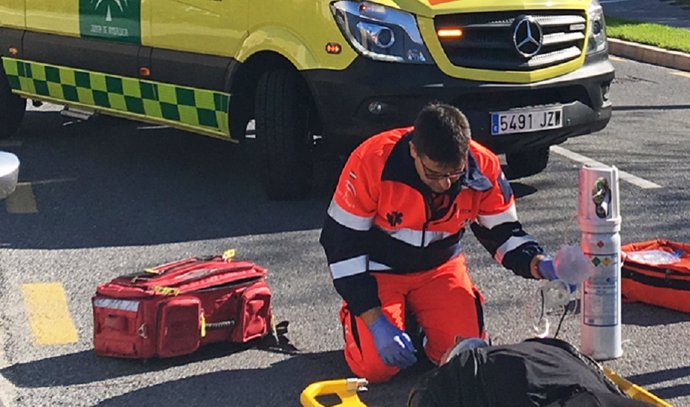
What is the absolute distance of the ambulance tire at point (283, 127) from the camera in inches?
258

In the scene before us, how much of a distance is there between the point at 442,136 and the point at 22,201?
3.68 meters

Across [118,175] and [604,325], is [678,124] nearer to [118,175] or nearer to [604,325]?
[118,175]

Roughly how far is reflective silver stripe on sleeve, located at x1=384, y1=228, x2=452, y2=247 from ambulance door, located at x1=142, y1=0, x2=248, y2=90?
255 centimetres

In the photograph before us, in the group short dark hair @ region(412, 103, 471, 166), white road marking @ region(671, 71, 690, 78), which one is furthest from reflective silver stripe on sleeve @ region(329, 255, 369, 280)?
white road marking @ region(671, 71, 690, 78)

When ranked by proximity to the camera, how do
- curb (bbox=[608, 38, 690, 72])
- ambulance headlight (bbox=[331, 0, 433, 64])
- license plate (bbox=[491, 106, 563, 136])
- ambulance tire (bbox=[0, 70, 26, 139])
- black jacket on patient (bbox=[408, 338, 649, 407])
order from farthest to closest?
curb (bbox=[608, 38, 690, 72])
ambulance tire (bbox=[0, 70, 26, 139])
license plate (bbox=[491, 106, 563, 136])
ambulance headlight (bbox=[331, 0, 433, 64])
black jacket on patient (bbox=[408, 338, 649, 407])

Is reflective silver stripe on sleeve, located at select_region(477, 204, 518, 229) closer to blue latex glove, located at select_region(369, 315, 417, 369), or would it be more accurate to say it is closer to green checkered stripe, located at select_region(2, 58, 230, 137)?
blue latex glove, located at select_region(369, 315, 417, 369)

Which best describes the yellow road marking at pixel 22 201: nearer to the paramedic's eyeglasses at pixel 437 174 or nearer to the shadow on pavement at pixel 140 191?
the shadow on pavement at pixel 140 191

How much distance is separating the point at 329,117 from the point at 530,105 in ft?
3.54

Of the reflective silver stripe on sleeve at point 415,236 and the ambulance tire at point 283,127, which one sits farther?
the ambulance tire at point 283,127

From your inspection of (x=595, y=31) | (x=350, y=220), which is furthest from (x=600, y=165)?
(x=350, y=220)

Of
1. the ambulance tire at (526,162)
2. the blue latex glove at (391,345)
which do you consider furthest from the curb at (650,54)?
the blue latex glove at (391,345)

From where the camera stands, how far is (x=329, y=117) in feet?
21.2

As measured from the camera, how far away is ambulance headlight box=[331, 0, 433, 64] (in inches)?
246

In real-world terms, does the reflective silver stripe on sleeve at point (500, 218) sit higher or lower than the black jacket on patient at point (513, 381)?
higher
